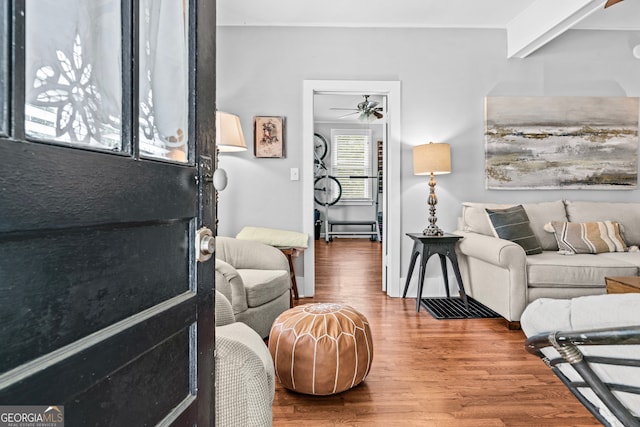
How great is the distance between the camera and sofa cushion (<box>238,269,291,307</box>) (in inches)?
96.0

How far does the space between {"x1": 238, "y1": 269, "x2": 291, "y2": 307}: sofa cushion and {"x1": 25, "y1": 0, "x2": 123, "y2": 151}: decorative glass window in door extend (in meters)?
1.91

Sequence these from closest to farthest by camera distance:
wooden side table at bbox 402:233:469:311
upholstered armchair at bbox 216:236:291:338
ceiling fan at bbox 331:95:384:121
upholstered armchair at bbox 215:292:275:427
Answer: upholstered armchair at bbox 215:292:275:427
upholstered armchair at bbox 216:236:291:338
wooden side table at bbox 402:233:469:311
ceiling fan at bbox 331:95:384:121

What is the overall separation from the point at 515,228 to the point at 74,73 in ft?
11.0

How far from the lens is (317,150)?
8.46m

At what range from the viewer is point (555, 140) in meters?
3.93

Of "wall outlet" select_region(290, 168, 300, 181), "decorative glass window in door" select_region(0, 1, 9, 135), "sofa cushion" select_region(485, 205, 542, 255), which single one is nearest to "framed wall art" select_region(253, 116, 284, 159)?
"wall outlet" select_region(290, 168, 300, 181)

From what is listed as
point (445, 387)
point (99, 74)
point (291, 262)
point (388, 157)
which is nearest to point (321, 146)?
point (388, 157)

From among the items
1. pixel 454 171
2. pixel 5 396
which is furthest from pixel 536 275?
pixel 5 396

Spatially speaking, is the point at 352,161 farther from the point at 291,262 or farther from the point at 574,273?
the point at 574,273

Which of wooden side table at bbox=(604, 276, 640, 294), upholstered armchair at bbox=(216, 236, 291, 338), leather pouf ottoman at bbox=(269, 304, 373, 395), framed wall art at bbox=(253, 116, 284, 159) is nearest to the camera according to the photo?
leather pouf ottoman at bbox=(269, 304, 373, 395)

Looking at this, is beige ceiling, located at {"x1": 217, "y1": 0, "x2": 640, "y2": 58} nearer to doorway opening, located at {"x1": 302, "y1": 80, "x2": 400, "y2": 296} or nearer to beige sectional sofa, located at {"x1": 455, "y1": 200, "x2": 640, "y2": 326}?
doorway opening, located at {"x1": 302, "y1": 80, "x2": 400, "y2": 296}

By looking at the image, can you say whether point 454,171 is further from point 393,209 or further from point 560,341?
point 560,341

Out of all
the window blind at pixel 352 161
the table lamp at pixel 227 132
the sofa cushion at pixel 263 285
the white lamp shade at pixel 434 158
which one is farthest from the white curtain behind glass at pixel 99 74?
the window blind at pixel 352 161

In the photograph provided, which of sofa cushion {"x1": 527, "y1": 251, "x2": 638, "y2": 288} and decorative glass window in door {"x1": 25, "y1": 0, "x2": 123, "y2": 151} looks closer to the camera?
decorative glass window in door {"x1": 25, "y1": 0, "x2": 123, "y2": 151}
